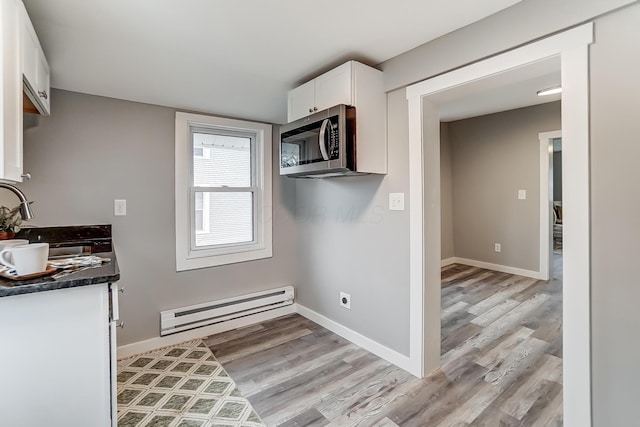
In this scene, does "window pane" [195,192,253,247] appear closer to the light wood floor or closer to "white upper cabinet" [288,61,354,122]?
the light wood floor

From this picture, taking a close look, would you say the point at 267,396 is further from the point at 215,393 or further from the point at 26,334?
the point at 26,334

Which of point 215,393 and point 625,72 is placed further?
point 215,393

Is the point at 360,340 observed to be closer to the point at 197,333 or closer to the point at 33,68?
the point at 197,333

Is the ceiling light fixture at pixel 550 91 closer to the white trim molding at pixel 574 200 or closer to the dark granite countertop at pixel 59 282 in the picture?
the white trim molding at pixel 574 200

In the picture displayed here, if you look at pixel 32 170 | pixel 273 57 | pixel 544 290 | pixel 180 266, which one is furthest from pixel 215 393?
pixel 544 290

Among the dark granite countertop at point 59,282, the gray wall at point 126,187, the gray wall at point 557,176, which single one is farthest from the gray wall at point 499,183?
the dark granite countertop at point 59,282

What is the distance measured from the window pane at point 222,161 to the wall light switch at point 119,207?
1.93 feet

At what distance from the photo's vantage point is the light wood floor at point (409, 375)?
1.75 metres

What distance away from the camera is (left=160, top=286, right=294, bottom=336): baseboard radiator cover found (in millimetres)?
2604

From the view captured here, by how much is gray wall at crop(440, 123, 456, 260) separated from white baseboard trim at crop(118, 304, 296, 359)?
298 cm

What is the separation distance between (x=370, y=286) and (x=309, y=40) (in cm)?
176

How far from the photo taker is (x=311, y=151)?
2.15 m

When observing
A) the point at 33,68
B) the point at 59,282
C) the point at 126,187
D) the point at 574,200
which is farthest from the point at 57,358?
the point at 574,200

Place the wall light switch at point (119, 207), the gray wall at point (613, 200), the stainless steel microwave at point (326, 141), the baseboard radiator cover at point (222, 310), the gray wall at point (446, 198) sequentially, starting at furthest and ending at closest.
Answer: the gray wall at point (446, 198), the baseboard radiator cover at point (222, 310), the wall light switch at point (119, 207), the stainless steel microwave at point (326, 141), the gray wall at point (613, 200)
